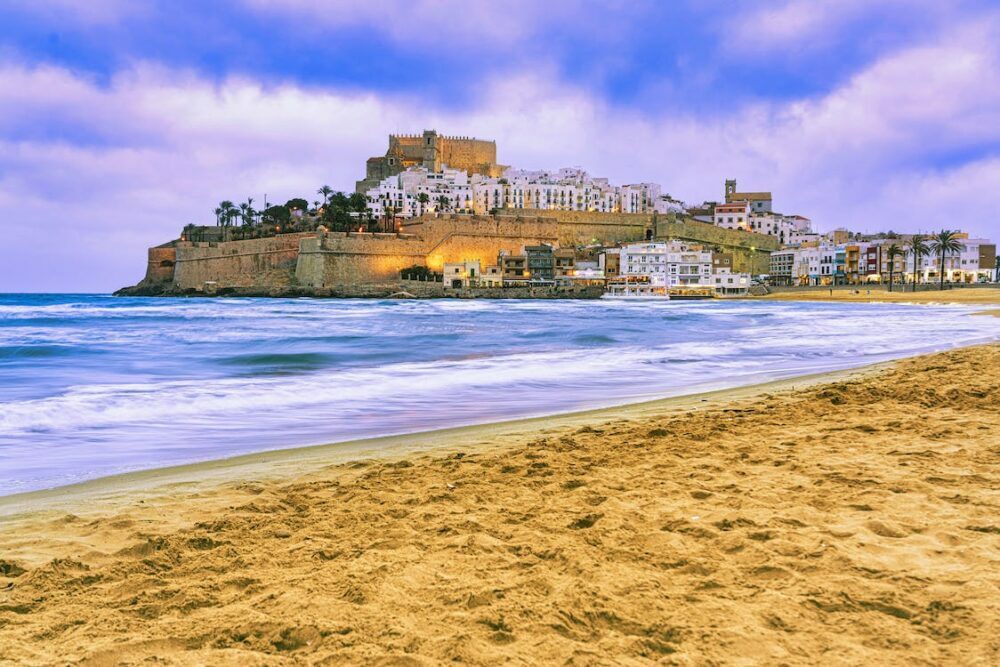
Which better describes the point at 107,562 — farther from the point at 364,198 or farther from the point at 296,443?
the point at 364,198

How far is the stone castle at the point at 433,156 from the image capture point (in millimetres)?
93125

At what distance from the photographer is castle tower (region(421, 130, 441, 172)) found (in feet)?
304

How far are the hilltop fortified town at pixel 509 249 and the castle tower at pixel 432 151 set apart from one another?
1.40 m

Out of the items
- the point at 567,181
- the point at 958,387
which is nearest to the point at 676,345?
the point at 958,387

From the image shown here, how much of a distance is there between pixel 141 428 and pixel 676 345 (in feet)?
39.5

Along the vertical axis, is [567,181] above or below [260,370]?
above

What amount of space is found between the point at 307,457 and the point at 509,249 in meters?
66.1

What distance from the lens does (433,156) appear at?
93062 mm

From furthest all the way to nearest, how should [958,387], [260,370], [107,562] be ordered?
[260,370], [958,387], [107,562]

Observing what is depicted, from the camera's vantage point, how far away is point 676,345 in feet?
51.9

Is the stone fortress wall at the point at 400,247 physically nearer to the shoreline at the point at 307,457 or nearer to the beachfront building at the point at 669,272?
the beachfront building at the point at 669,272

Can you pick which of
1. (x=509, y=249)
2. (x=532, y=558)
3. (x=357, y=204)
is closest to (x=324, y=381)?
(x=532, y=558)

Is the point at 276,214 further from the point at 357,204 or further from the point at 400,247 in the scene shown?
the point at 400,247

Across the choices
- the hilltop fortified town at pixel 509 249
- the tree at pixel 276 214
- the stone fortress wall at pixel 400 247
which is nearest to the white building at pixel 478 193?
the hilltop fortified town at pixel 509 249
